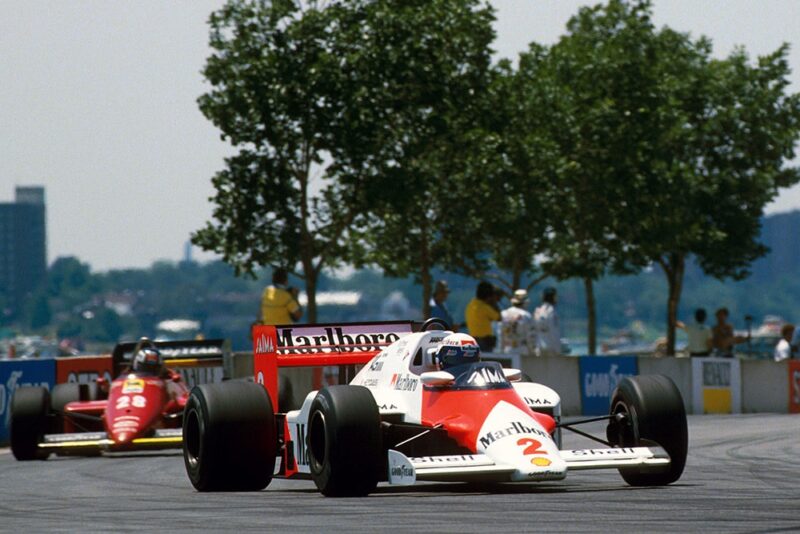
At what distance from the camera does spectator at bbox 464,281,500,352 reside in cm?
2330

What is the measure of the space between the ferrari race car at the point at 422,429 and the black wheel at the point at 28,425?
19.3ft

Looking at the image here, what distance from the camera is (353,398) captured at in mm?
11102

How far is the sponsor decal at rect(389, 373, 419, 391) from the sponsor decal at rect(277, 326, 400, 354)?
6.17 ft

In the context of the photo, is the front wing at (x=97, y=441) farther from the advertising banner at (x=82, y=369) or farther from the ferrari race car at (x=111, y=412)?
the advertising banner at (x=82, y=369)

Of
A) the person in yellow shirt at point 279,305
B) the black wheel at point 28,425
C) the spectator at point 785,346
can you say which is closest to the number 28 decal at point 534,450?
the black wheel at point 28,425

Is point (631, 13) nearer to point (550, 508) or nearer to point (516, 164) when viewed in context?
point (516, 164)

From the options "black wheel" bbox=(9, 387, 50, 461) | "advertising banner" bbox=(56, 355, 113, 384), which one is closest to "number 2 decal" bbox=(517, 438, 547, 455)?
"black wheel" bbox=(9, 387, 50, 461)

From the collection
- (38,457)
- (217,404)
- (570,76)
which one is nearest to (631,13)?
(570,76)

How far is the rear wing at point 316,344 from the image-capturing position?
13.9 metres

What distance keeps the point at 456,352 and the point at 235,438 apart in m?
1.66

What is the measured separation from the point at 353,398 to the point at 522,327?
14.6 metres

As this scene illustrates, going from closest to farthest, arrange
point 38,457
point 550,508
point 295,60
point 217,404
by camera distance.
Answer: point 550,508
point 217,404
point 38,457
point 295,60

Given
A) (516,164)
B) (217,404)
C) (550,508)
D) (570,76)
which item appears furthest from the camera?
(570,76)

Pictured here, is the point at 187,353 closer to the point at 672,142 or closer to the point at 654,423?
the point at 654,423
